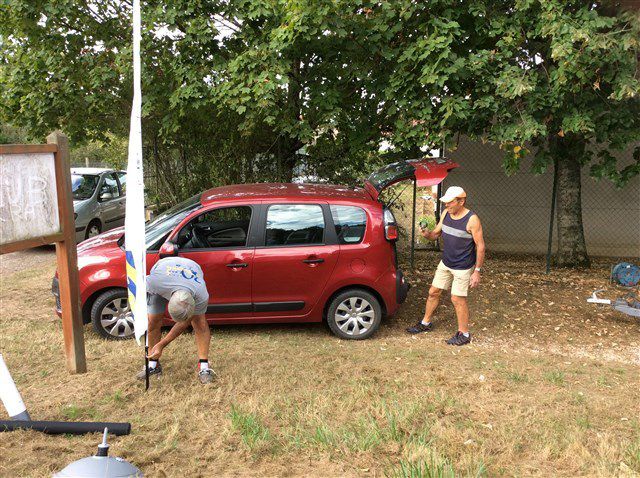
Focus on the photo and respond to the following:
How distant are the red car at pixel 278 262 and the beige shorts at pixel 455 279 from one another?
0.42 m

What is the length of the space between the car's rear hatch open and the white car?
7034 millimetres

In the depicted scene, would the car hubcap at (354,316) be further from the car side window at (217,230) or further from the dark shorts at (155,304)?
the dark shorts at (155,304)

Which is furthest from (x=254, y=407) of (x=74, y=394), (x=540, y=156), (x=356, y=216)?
(x=540, y=156)

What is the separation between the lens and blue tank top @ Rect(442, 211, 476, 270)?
5.61 meters

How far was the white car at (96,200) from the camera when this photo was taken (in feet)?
36.3

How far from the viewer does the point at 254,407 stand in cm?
412

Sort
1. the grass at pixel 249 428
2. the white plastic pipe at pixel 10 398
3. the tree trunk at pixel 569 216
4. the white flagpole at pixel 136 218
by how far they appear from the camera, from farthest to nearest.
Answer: the tree trunk at pixel 569 216
the white flagpole at pixel 136 218
the white plastic pipe at pixel 10 398
the grass at pixel 249 428

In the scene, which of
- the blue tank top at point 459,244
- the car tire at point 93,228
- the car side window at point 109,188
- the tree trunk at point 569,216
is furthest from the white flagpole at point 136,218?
the car side window at point 109,188

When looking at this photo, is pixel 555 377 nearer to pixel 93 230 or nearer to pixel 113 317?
pixel 113 317

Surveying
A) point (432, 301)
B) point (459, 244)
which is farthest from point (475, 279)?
point (432, 301)

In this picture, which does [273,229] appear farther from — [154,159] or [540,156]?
[154,159]

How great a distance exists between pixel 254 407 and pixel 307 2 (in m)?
4.45

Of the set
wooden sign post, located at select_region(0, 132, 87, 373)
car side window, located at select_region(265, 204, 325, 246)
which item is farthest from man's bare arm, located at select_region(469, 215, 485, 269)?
wooden sign post, located at select_region(0, 132, 87, 373)

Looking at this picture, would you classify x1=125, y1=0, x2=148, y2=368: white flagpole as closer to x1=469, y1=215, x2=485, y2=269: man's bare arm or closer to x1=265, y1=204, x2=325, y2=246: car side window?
x1=265, y1=204, x2=325, y2=246: car side window
